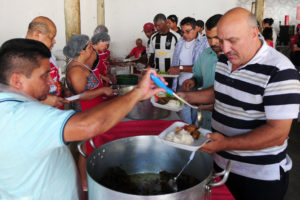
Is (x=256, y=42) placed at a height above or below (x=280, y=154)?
above

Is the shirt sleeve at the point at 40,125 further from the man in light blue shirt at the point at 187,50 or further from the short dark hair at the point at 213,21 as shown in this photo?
the man in light blue shirt at the point at 187,50

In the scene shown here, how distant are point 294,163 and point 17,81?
3349 mm

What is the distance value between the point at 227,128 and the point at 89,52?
65.2 inches

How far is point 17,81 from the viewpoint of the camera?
928 mm

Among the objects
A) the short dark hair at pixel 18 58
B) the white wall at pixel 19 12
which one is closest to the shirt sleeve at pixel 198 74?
the short dark hair at pixel 18 58

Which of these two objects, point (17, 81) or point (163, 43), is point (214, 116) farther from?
point (163, 43)

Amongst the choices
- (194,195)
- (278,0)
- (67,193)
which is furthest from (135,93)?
(278,0)

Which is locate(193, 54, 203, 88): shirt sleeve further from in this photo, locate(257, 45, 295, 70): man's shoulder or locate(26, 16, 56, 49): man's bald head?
locate(26, 16, 56, 49): man's bald head

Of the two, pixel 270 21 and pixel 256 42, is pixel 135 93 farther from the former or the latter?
pixel 270 21

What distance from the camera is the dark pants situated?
4.33 ft

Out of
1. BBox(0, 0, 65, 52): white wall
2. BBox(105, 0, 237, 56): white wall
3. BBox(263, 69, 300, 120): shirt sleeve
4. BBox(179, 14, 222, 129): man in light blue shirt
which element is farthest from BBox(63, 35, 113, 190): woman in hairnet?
BBox(105, 0, 237, 56): white wall

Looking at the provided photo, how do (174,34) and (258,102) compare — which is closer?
(258,102)

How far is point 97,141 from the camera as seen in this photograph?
1711 mm

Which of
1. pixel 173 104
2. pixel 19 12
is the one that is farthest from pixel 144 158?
pixel 19 12
